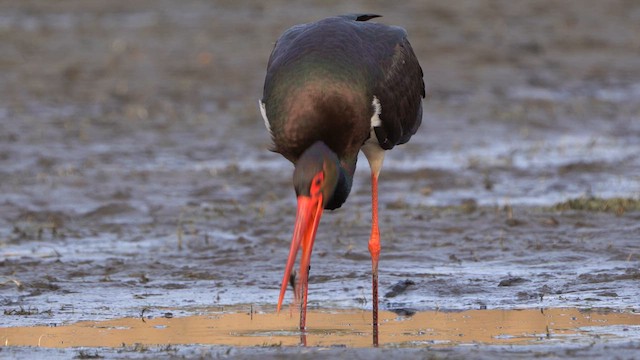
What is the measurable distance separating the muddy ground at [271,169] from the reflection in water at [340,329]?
27 cm

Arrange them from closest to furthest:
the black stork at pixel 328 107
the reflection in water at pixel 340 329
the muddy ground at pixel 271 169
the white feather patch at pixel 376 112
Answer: the black stork at pixel 328 107 < the reflection in water at pixel 340 329 < the white feather patch at pixel 376 112 < the muddy ground at pixel 271 169

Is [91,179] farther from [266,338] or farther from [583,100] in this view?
[583,100]

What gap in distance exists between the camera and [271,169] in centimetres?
1191

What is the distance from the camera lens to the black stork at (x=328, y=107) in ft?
19.6

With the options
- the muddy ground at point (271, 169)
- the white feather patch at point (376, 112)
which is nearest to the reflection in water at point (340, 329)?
the muddy ground at point (271, 169)

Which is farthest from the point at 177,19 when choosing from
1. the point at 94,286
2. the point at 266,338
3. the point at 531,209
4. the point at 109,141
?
the point at 266,338

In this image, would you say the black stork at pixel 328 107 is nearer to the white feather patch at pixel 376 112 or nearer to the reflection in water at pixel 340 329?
the white feather patch at pixel 376 112

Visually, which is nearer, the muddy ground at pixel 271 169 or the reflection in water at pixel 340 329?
the reflection in water at pixel 340 329

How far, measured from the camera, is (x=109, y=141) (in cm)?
1299

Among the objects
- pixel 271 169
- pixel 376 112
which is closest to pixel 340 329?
pixel 376 112

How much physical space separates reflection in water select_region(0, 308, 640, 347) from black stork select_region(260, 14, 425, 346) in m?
0.15

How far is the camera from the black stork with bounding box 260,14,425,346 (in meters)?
5.97

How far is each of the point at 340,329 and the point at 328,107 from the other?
3.76ft

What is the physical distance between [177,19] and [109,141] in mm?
6133
